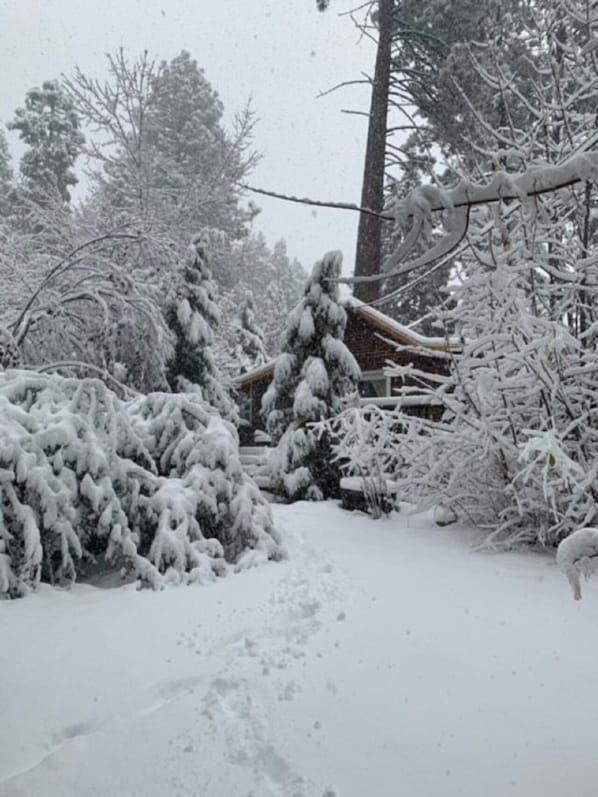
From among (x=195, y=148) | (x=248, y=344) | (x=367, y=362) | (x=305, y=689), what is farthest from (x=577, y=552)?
(x=195, y=148)

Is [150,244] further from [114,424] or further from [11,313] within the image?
[114,424]

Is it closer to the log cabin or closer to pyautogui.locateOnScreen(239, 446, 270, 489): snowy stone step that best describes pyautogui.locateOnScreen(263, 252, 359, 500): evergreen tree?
pyautogui.locateOnScreen(239, 446, 270, 489): snowy stone step

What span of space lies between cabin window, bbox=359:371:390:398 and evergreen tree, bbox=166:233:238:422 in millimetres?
3517

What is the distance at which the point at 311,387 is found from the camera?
9180mm

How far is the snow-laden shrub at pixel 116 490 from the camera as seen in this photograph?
402 cm

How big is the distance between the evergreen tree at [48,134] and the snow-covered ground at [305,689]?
27.9 meters

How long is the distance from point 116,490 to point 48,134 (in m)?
28.6

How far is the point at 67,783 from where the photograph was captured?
213 cm

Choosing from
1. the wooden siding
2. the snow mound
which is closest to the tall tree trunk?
the wooden siding

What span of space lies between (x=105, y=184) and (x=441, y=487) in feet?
56.8

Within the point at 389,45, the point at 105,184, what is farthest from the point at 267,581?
the point at 105,184

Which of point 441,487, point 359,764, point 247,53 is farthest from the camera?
point 247,53

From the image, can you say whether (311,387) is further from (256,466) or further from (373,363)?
(373,363)

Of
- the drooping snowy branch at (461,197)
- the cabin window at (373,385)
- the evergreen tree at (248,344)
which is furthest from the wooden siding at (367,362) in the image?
the drooping snowy branch at (461,197)
